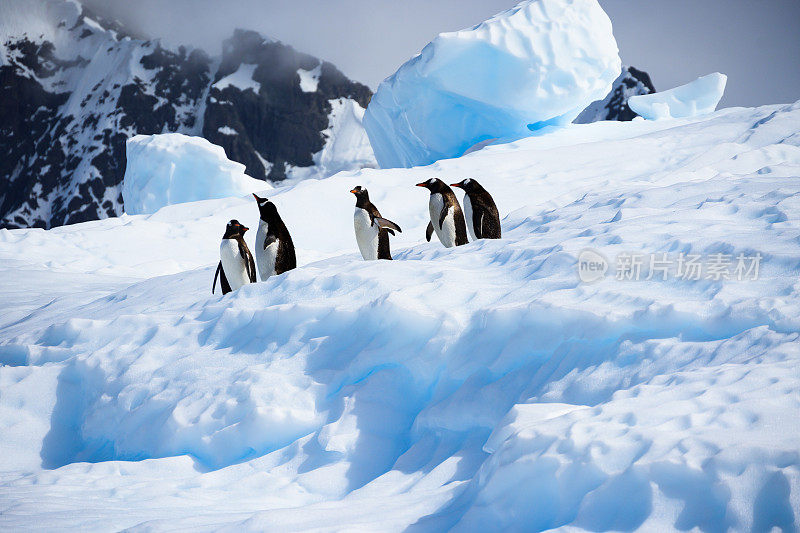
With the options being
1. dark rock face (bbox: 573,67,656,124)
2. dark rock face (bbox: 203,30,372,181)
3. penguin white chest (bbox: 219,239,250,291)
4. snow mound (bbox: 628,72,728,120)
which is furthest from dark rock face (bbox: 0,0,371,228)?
penguin white chest (bbox: 219,239,250,291)

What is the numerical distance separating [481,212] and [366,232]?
120 centimetres

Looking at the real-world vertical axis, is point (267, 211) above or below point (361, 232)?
above

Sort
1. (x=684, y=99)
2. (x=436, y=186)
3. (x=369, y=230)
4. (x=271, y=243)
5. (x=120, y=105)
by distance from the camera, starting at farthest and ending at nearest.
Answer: (x=120, y=105) → (x=684, y=99) → (x=436, y=186) → (x=369, y=230) → (x=271, y=243)

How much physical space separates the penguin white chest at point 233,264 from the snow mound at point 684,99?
16617 mm

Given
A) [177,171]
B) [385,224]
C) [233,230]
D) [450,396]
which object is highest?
[177,171]

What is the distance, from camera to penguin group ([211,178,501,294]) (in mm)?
5094

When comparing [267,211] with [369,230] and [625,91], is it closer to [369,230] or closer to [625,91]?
[369,230]

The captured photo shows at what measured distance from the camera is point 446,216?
5.77 m

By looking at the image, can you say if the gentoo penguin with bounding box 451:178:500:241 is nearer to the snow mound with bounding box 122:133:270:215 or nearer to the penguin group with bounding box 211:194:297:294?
the penguin group with bounding box 211:194:297:294

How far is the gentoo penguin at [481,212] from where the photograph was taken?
5.79 m

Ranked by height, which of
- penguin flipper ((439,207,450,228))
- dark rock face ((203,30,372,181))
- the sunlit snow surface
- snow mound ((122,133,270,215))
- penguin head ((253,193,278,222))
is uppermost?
dark rock face ((203,30,372,181))

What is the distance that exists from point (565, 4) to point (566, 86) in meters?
1.90

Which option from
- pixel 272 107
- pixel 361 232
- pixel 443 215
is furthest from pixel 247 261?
pixel 272 107

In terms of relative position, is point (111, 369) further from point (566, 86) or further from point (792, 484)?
point (566, 86)
